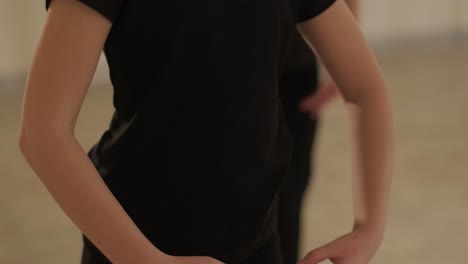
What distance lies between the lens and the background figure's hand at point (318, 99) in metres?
1.19

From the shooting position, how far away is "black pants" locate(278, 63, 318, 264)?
1218mm

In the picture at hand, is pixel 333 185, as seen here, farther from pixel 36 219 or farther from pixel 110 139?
pixel 110 139

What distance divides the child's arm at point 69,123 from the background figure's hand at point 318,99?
64 cm

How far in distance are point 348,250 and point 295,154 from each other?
515mm

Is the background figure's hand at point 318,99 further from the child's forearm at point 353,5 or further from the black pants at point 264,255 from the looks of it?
the black pants at point 264,255

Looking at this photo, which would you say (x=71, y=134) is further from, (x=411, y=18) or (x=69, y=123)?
(x=411, y=18)

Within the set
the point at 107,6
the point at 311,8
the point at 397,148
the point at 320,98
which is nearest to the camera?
the point at 107,6

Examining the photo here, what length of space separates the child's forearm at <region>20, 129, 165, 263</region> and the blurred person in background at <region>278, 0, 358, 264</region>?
607 millimetres

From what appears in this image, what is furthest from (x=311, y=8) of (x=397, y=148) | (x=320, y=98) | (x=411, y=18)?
(x=411, y=18)

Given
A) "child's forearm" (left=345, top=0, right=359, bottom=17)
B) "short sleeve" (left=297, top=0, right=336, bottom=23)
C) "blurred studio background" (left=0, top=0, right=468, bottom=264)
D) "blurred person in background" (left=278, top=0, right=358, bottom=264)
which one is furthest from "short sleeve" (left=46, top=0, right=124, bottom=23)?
"blurred studio background" (left=0, top=0, right=468, bottom=264)

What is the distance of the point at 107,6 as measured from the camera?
575 millimetres

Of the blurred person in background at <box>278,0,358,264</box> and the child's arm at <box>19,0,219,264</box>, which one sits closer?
the child's arm at <box>19,0,219,264</box>

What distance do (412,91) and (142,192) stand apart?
94.5 inches

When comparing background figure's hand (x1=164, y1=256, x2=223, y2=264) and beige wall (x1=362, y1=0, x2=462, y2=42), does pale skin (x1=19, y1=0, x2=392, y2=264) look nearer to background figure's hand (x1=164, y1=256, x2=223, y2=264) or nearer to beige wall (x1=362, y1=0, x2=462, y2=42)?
background figure's hand (x1=164, y1=256, x2=223, y2=264)
